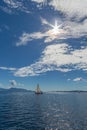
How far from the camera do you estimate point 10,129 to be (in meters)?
61.6

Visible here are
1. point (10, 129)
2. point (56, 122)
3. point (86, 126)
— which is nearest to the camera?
Result: point (10, 129)

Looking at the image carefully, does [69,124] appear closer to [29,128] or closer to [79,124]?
[79,124]

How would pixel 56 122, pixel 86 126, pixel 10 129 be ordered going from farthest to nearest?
pixel 56 122
pixel 86 126
pixel 10 129

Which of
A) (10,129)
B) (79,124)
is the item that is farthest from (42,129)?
(79,124)

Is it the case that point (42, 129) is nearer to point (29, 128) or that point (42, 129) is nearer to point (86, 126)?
point (29, 128)

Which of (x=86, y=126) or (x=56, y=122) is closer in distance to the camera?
(x=86, y=126)

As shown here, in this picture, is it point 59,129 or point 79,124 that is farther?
point 79,124

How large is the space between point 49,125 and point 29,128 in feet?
27.1

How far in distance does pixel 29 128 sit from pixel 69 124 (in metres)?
15.3

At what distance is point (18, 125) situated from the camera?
68375 millimetres

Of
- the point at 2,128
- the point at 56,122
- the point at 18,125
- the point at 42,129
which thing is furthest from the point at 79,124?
the point at 2,128

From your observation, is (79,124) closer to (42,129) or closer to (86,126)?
(86,126)

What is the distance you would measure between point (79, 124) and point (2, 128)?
26.8 metres

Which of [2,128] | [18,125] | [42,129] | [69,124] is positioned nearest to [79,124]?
[69,124]
